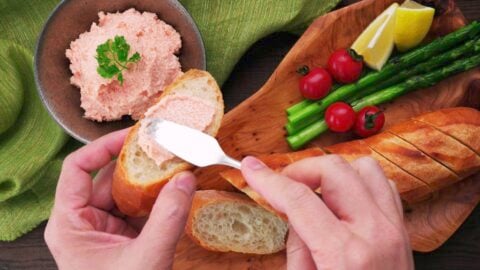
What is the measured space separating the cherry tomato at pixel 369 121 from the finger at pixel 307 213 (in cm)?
110

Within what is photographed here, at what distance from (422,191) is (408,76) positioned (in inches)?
24.7

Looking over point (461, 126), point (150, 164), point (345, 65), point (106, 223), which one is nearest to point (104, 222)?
point (106, 223)

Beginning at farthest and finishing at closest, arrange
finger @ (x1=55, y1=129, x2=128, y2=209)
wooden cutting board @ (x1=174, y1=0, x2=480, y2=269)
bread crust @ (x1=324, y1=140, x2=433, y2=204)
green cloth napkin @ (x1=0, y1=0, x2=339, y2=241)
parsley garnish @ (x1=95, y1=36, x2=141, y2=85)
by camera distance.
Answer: green cloth napkin @ (x1=0, y1=0, x2=339, y2=241) < wooden cutting board @ (x1=174, y1=0, x2=480, y2=269) < bread crust @ (x1=324, y1=140, x2=433, y2=204) < parsley garnish @ (x1=95, y1=36, x2=141, y2=85) < finger @ (x1=55, y1=129, x2=128, y2=209)

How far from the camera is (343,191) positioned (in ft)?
6.01

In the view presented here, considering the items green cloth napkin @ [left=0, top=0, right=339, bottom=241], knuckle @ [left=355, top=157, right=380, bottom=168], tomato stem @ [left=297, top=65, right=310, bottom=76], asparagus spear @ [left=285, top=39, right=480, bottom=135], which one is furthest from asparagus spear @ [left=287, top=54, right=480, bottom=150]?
knuckle @ [left=355, top=157, right=380, bottom=168]

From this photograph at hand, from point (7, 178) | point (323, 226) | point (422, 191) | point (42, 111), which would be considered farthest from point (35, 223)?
point (422, 191)

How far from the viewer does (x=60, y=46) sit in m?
2.79

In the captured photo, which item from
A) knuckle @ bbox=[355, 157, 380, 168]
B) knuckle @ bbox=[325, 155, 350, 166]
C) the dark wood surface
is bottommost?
the dark wood surface

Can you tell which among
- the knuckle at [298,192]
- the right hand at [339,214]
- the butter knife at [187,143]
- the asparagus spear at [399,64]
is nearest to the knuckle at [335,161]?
the right hand at [339,214]

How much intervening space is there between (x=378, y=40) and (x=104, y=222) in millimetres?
1657

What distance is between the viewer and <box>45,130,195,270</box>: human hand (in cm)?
190

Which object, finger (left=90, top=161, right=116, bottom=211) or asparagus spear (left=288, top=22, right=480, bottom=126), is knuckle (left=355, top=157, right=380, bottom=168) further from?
finger (left=90, top=161, right=116, bottom=211)

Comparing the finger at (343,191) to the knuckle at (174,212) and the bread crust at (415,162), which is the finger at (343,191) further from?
the bread crust at (415,162)

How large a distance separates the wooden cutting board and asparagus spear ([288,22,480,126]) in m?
0.08
